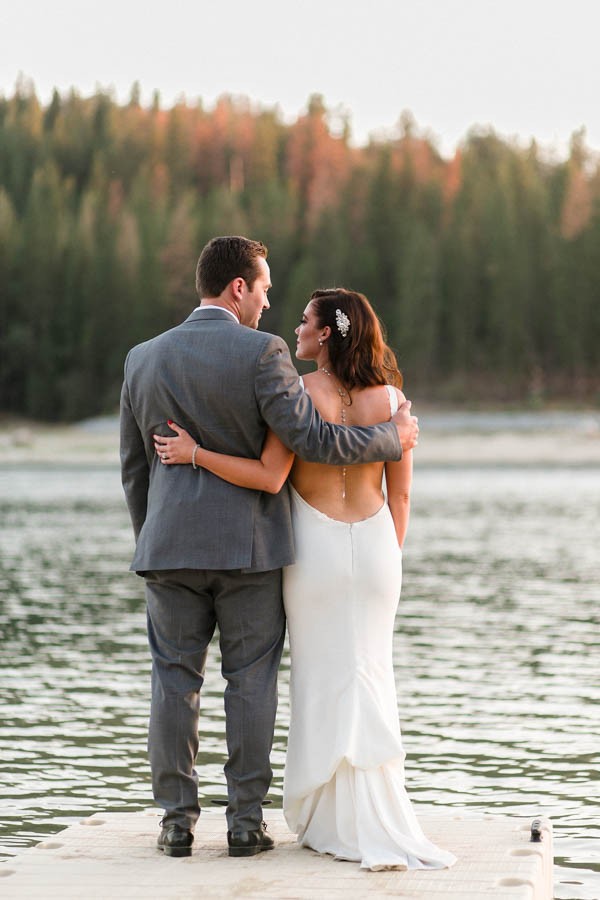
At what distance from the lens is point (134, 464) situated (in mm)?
4488

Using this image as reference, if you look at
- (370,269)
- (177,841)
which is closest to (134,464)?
(177,841)

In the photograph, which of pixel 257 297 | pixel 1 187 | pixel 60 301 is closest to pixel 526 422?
pixel 60 301

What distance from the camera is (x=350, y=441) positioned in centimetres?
429

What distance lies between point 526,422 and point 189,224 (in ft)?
71.7

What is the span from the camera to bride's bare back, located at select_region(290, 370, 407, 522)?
4.41 meters

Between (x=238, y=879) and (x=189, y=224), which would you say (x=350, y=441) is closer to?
(x=238, y=879)

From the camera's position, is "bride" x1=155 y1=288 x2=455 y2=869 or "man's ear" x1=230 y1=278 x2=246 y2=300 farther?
"man's ear" x1=230 y1=278 x2=246 y2=300

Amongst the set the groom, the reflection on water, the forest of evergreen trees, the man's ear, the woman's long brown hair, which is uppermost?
the forest of evergreen trees

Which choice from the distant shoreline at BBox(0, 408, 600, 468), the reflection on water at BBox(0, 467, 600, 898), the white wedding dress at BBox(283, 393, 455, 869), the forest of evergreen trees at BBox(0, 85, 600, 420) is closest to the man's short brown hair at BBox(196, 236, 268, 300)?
the white wedding dress at BBox(283, 393, 455, 869)

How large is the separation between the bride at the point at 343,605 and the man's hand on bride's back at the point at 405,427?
34mm

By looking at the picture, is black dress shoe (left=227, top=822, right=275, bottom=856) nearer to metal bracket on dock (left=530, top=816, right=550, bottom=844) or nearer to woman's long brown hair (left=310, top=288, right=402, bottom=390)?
metal bracket on dock (left=530, top=816, right=550, bottom=844)

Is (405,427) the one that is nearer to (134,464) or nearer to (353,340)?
(353,340)

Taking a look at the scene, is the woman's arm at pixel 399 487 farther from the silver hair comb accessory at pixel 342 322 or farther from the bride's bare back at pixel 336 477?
the silver hair comb accessory at pixel 342 322

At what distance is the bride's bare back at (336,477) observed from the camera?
4410mm
